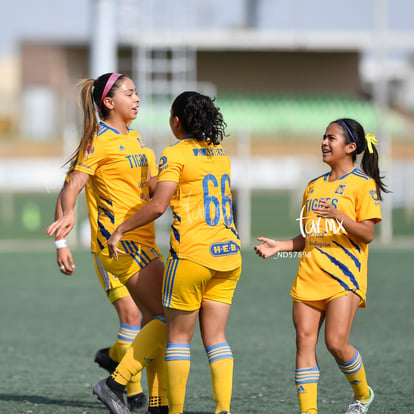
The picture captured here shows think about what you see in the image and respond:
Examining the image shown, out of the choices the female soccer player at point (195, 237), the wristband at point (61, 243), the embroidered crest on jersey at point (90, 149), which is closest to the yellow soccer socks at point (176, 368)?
the female soccer player at point (195, 237)

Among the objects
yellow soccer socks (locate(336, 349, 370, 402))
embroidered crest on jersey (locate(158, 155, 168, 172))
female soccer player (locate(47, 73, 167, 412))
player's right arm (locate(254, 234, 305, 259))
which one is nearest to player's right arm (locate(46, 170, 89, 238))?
female soccer player (locate(47, 73, 167, 412))

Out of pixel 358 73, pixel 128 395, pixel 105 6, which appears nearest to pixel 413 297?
pixel 128 395

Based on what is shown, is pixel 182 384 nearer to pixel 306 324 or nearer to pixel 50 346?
pixel 306 324

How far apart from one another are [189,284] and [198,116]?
0.88 meters

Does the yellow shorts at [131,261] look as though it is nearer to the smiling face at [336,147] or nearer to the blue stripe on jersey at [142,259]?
the blue stripe on jersey at [142,259]

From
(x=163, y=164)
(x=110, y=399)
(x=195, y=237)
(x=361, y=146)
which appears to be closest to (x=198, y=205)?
(x=195, y=237)

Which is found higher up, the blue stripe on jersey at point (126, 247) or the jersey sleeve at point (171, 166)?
the jersey sleeve at point (171, 166)

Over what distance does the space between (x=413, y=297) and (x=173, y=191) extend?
649cm

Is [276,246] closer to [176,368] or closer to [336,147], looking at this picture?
[336,147]

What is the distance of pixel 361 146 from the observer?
16.0 ft

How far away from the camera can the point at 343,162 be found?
4828 mm

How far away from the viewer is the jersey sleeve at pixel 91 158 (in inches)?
189

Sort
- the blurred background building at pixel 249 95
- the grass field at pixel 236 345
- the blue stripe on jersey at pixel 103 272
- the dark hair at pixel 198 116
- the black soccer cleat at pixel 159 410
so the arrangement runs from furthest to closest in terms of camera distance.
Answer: the blurred background building at pixel 249 95 → the grass field at pixel 236 345 → the blue stripe on jersey at pixel 103 272 → the black soccer cleat at pixel 159 410 → the dark hair at pixel 198 116

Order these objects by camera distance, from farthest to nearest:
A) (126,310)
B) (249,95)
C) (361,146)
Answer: (249,95)
(126,310)
(361,146)
